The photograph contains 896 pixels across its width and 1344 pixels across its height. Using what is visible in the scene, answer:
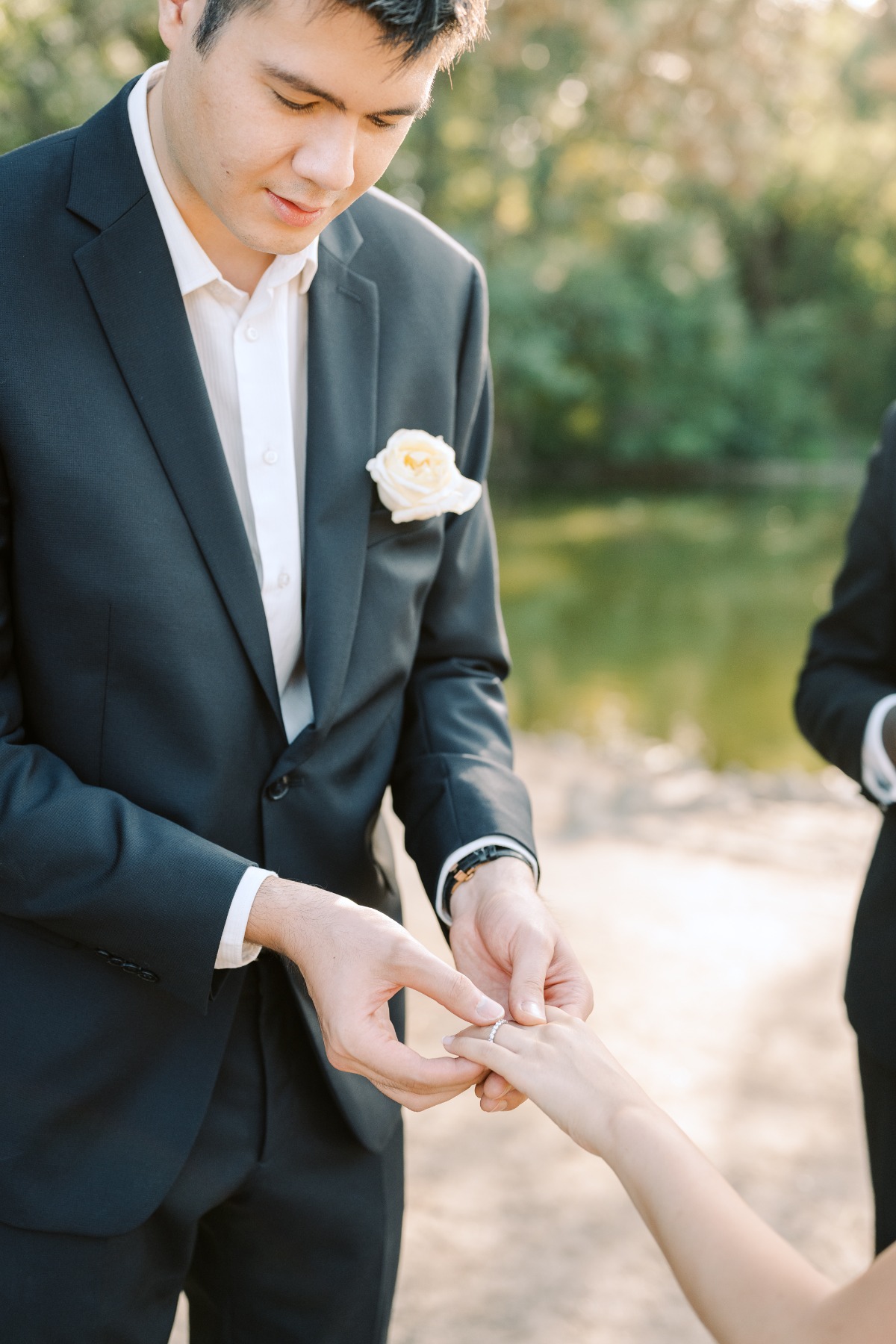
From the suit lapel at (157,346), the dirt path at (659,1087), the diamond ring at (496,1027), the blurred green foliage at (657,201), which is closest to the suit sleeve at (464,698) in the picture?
the diamond ring at (496,1027)

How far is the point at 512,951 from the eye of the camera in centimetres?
157

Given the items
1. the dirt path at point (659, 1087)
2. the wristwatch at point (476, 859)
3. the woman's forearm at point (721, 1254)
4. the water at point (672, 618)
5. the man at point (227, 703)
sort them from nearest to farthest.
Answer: the woman's forearm at point (721, 1254)
the man at point (227, 703)
the wristwatch at point (476, 859)
the dirt path at point (659, 1087)
the water at point (672, 618)

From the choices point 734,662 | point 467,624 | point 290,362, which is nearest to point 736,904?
point 467,624

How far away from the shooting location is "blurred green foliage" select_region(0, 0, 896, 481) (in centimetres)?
1148

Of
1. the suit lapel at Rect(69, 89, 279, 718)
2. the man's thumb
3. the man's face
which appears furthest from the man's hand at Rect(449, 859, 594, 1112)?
the man's face

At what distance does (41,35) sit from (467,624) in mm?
8133

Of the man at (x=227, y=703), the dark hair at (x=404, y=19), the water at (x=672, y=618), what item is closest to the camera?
the dark hair at (x=404, y=19)

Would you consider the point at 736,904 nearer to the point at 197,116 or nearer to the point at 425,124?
the point at 197,116

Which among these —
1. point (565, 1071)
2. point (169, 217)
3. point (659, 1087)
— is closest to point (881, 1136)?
point (565, 1071)

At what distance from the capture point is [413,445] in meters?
1.61

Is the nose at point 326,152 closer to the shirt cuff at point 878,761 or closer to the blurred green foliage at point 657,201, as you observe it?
the shirt cuff at point 878,761

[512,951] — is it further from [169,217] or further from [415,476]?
[169,217]

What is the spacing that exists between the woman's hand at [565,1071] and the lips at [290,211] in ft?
3.16

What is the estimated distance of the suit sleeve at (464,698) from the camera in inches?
67.6
